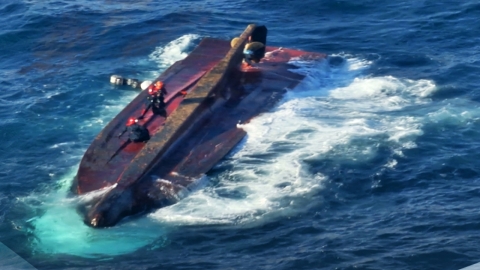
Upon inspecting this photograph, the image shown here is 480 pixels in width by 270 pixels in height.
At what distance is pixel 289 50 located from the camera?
44219 millimetres

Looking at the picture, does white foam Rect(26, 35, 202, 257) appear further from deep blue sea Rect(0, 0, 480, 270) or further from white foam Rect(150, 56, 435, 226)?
white foam Rect(150, 56, 435, 226)

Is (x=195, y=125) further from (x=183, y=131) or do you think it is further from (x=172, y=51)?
(x=172, y=51)

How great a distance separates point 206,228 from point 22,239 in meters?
6.28

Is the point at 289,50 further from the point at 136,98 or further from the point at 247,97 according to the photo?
the point at 136,98

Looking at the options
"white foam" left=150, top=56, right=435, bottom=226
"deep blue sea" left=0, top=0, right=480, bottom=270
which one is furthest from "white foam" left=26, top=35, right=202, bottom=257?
"white foam" left=150, top=56, right=435, bottom=226

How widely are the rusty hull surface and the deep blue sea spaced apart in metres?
0.79

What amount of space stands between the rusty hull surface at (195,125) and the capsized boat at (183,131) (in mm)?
34

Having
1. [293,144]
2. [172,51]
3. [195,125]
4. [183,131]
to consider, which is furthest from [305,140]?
[172,51]

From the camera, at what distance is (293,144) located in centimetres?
3275

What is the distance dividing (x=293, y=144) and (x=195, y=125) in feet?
14.1

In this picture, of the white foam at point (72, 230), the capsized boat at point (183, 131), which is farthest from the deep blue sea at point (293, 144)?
the capsized boat at point (183, 131)

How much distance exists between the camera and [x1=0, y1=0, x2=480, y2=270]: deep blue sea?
82.8 feet

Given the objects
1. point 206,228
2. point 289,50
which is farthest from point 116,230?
point 289,50

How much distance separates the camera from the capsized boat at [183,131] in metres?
28.5
